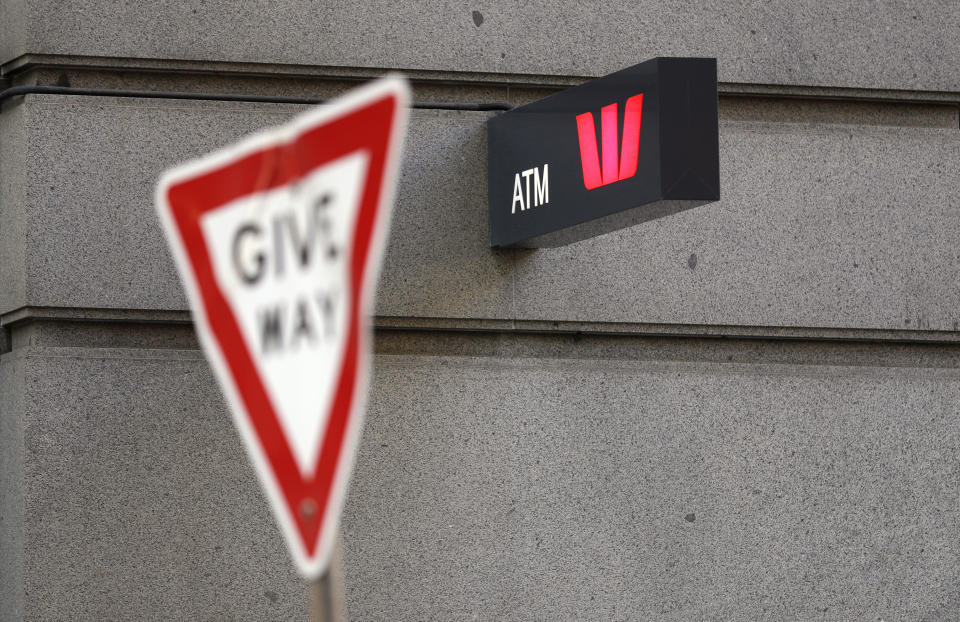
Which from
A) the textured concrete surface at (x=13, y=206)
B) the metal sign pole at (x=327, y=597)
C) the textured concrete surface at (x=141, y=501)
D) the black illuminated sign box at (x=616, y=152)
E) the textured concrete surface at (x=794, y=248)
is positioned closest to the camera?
the metal sign pole at (x=327, y=597)

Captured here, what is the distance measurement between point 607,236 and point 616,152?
2.88 ft

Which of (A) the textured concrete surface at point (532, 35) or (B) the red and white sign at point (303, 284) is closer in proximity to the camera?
(B) the red and white sign at point (303, 284)

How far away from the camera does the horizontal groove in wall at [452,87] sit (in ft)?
14.1

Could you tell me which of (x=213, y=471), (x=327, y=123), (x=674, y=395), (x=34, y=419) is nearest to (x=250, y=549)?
(x=213, y=471)

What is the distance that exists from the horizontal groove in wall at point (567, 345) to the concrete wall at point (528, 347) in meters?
0.01

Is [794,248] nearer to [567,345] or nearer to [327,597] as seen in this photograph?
[567,345]

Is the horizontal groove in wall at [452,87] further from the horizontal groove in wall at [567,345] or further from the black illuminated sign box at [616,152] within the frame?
the horizontal groove in wall at [567,345]

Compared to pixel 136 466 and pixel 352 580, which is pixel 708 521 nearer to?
pixel 352 580

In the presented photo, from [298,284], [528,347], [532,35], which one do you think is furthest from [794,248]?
[298,284]

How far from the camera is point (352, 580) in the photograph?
14.0 feet

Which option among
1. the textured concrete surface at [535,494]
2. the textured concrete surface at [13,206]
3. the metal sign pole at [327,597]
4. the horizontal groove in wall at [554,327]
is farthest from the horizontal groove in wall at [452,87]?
the metal sign pole at [327,597]

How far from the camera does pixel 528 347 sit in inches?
176

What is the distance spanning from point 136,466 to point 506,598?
1204mm

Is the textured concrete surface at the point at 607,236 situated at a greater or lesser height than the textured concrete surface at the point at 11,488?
greater
